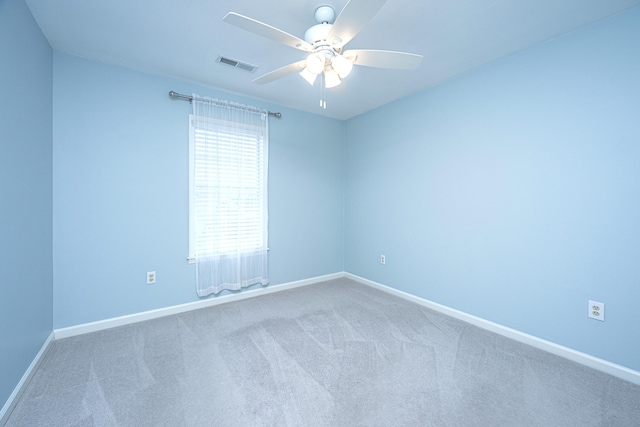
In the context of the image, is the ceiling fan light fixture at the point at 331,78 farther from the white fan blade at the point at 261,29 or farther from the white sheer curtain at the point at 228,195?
the white sheer curtain at the point at 228,195

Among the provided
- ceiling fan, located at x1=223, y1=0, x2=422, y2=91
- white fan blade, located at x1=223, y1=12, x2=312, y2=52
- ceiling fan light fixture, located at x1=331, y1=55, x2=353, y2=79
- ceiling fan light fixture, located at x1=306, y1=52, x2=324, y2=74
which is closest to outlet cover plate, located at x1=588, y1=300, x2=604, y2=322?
ceiling fan, located at x1=223, y1=0, x2=422, y2=91

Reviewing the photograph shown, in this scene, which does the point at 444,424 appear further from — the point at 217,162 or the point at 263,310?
the point at 217,162

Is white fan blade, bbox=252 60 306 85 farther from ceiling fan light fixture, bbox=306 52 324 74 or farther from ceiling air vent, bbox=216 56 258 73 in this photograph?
ceiling air vent, bbox=216 56 258 73

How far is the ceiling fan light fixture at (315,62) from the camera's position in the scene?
5.31 ft

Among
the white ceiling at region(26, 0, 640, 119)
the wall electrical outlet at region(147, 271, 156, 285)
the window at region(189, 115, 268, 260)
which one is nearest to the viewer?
the white ceiling at region(26, 0, 640, 119)

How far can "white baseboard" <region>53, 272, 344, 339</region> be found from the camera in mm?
2354

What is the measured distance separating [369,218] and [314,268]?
1120 millimetres

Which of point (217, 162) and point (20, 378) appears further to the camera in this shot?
point (217, 162)

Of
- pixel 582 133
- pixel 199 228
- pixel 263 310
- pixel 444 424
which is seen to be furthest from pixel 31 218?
pixel 582 133

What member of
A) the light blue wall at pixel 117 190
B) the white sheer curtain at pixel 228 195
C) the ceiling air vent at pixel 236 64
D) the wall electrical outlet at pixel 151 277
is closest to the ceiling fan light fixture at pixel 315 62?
the ceiling air vent at pixel 236 64

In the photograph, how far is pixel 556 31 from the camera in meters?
2.00

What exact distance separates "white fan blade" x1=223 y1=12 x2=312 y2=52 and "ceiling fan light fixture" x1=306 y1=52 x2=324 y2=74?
0.16 feet

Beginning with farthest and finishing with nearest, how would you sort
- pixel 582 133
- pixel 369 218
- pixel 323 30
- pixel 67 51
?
pixel 369 218
pixel 67 51
pixel 582 133
pixel 323 30

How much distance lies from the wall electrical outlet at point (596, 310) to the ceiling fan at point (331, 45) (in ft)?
7.07
